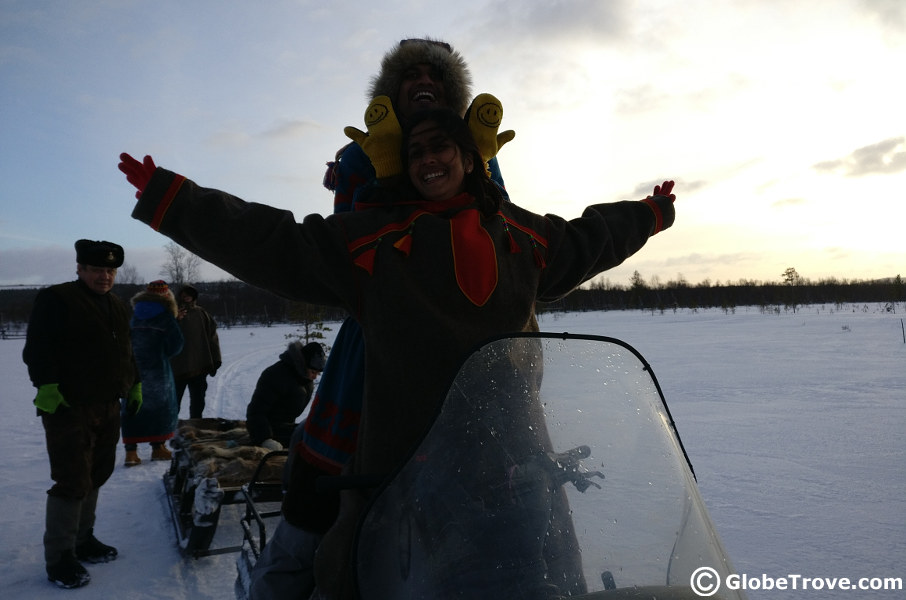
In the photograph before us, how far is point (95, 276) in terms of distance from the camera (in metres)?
3.84

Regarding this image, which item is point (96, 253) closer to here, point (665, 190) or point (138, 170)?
point (138, 170)

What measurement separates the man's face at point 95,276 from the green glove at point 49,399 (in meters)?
0.74

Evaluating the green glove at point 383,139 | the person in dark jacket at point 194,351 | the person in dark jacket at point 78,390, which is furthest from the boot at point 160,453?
the green glove at point 383,139

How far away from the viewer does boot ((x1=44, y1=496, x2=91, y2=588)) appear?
3.26 meters

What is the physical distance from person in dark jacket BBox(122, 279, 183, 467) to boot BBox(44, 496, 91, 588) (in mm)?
2566

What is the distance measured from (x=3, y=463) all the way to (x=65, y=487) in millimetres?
3172

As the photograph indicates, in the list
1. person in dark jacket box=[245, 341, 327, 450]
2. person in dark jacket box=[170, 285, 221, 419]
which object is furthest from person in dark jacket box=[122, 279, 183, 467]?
person in dark jacket box=[245, 341, 327, 450]

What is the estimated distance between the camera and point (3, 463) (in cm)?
571

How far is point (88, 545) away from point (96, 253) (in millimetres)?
1782

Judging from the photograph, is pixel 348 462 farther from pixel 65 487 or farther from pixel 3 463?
pixel 3 463

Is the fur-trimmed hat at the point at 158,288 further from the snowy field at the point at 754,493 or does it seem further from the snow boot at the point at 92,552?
Answer: the snow boot at the point at 92,552

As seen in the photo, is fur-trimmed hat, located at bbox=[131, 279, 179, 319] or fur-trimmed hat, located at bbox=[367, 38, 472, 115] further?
fur-trimmed hat, located at bbox=[131, 279, 179, 319]

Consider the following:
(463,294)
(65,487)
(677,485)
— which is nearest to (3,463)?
(65,487)

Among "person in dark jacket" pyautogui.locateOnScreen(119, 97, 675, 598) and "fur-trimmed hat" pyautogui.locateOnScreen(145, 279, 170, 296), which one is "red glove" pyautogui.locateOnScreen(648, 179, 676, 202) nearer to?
"person in dark jacket" pyautogui.locateOnScreen(119, 97, 675, 598)
